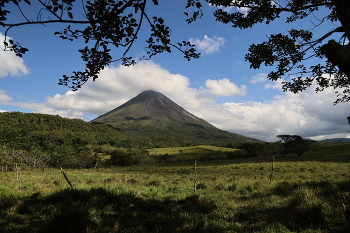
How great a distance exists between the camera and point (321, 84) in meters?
7.54

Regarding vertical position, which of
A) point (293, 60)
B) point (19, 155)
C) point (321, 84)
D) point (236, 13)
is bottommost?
point (19, 155)

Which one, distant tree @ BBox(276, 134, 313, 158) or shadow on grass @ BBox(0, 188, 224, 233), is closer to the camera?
shadow on grass @ BBox(0, 188, 224, 233)

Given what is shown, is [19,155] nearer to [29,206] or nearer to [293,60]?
[29,206]

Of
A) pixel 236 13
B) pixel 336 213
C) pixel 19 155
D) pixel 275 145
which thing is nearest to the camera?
pixel 336 213

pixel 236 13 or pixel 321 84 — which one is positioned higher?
pixel 236 13

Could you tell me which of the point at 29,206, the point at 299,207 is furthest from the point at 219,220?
the point at 29,206

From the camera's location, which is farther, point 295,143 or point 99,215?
point 295,143

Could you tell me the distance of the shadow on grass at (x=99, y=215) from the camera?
13.9 feet

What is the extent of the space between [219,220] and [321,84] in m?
6.92

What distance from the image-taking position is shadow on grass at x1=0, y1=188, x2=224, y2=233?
13.9 feet

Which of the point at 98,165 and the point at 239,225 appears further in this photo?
the point at 98,165

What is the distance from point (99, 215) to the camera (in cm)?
529

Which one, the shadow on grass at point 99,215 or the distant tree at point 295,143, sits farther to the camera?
the distant tree at point 295,143

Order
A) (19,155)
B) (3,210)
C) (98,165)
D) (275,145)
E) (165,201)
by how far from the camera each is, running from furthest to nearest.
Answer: (275,145)
(98,165)
(19,155)
(165,201)
(3,210)
